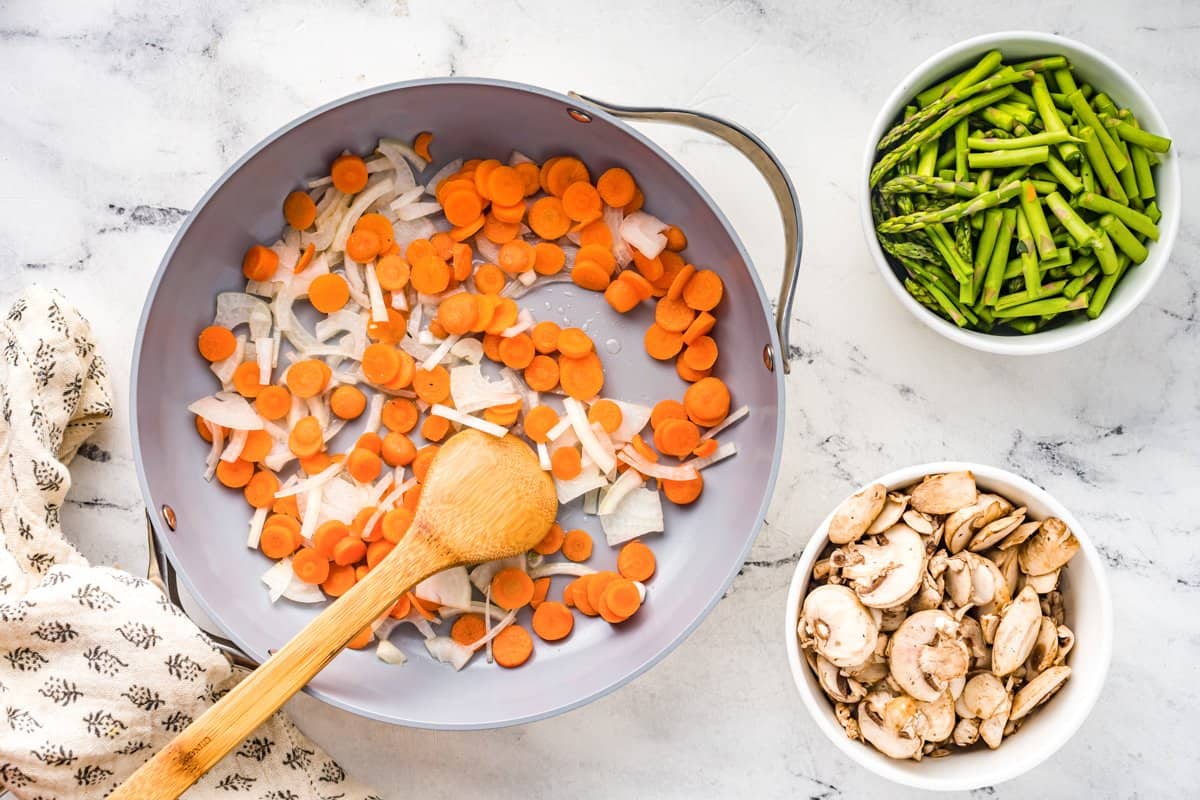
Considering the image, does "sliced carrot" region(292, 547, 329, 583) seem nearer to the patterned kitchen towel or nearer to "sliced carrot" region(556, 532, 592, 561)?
the patterned kitchen towel

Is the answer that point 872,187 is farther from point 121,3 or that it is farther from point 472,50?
point 121,3

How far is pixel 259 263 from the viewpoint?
179 cm

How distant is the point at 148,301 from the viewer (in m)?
1.65

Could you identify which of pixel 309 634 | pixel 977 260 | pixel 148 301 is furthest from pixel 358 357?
pixel 977 260

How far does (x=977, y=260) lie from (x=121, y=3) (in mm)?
1650

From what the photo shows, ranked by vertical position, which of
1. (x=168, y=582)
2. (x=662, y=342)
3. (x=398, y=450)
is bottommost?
(x=168, y=582)

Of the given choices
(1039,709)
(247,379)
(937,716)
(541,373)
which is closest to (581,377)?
(541,373)

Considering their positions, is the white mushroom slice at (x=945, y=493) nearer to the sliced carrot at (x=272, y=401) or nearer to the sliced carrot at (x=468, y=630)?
the sliced carrot at (x=468, y=630)

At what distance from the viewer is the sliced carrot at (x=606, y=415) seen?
1786mm

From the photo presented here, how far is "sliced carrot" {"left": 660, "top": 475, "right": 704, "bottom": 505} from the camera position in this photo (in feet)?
5.88

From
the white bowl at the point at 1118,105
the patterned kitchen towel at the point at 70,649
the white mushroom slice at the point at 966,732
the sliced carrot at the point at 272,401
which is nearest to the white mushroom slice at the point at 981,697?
the white mushroom slice at the point at 966,732

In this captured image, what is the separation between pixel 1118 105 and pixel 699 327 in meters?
0.80

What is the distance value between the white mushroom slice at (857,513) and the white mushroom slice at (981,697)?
0.99 ft

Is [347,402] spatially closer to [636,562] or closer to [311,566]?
[311,566]
